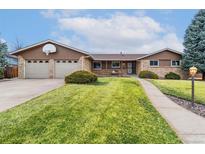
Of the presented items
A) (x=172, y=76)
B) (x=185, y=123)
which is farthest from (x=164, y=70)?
(x=185, y=123)

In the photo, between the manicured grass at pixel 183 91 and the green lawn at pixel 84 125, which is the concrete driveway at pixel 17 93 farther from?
the manicured grass at pixel 183 91

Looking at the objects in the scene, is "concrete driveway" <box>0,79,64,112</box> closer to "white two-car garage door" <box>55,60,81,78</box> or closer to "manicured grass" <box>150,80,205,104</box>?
"manicured grass" <box>150,80,205,104</box>

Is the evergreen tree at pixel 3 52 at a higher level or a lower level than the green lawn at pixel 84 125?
higher

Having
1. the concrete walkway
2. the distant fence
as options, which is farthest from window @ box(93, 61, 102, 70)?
the concrete walkway

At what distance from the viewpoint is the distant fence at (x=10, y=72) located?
27.2 m

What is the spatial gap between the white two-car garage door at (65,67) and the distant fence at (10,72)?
432cm

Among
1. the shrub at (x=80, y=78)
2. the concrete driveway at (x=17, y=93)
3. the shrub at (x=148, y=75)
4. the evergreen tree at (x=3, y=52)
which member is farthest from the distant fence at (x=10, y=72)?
the shrub at (x=148, y=75)

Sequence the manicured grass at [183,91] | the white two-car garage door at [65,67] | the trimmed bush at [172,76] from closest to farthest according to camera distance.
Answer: the manicured grass at [183,91] < the white two-car garage door at [65,67] < the trimmed bush at [172,76]

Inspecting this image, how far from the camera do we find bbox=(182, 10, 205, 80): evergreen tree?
30141 millimetres

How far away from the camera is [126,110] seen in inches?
330

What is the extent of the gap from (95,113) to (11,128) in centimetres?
225
